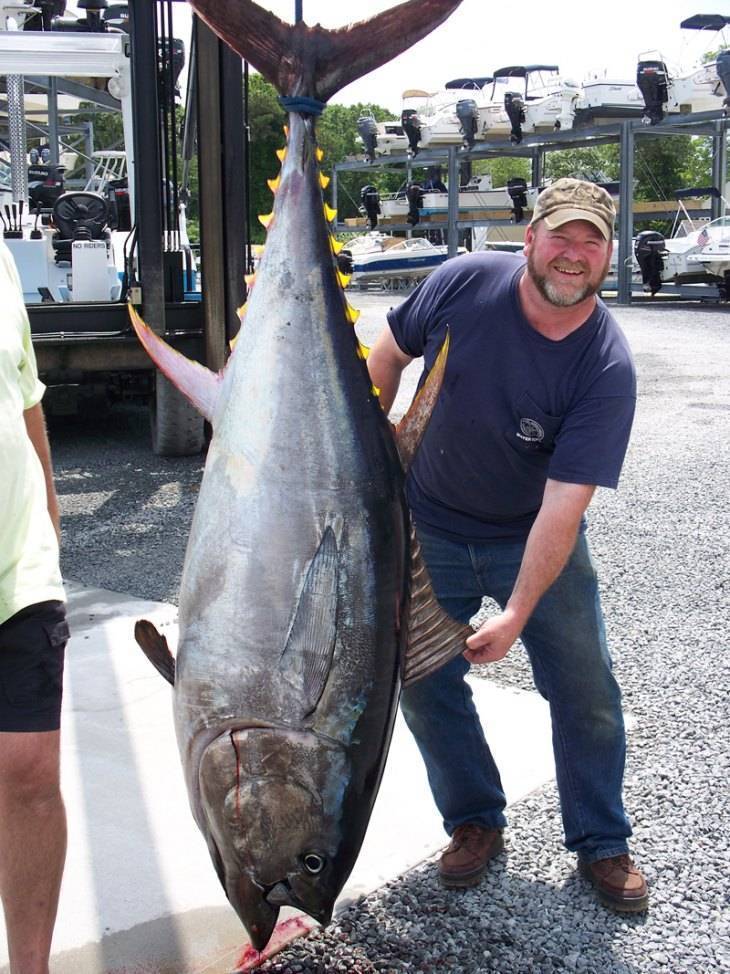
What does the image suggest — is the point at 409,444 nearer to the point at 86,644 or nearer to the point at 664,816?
the point at 664,816

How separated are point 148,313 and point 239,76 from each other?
1.55m

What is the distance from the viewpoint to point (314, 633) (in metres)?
1.75

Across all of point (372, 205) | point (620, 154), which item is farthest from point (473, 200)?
point (620, 154)

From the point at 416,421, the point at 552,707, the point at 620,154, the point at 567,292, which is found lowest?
the point at 552,707

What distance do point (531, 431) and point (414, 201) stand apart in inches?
1319

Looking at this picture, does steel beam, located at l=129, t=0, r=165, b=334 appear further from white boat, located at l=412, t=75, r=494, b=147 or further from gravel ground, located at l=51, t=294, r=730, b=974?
white boat, located at l=412, t=75, r=494, b=147

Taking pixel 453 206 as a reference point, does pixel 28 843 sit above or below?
below

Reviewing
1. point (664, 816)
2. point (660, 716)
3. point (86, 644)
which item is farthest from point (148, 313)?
point (664, 816)

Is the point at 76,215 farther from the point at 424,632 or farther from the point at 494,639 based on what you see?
the point at 424,632

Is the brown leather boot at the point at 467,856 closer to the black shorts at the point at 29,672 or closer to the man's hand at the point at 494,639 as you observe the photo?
the man's hand at the point at 494,639

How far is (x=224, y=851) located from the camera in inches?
69.1

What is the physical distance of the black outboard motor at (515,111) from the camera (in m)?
29.5

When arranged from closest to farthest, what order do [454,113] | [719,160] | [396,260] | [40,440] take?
1. [40,440]
2. [719,160]
3. [396,260]
4. [454,113]

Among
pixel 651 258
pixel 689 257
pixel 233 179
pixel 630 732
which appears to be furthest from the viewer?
pixel 651 258
